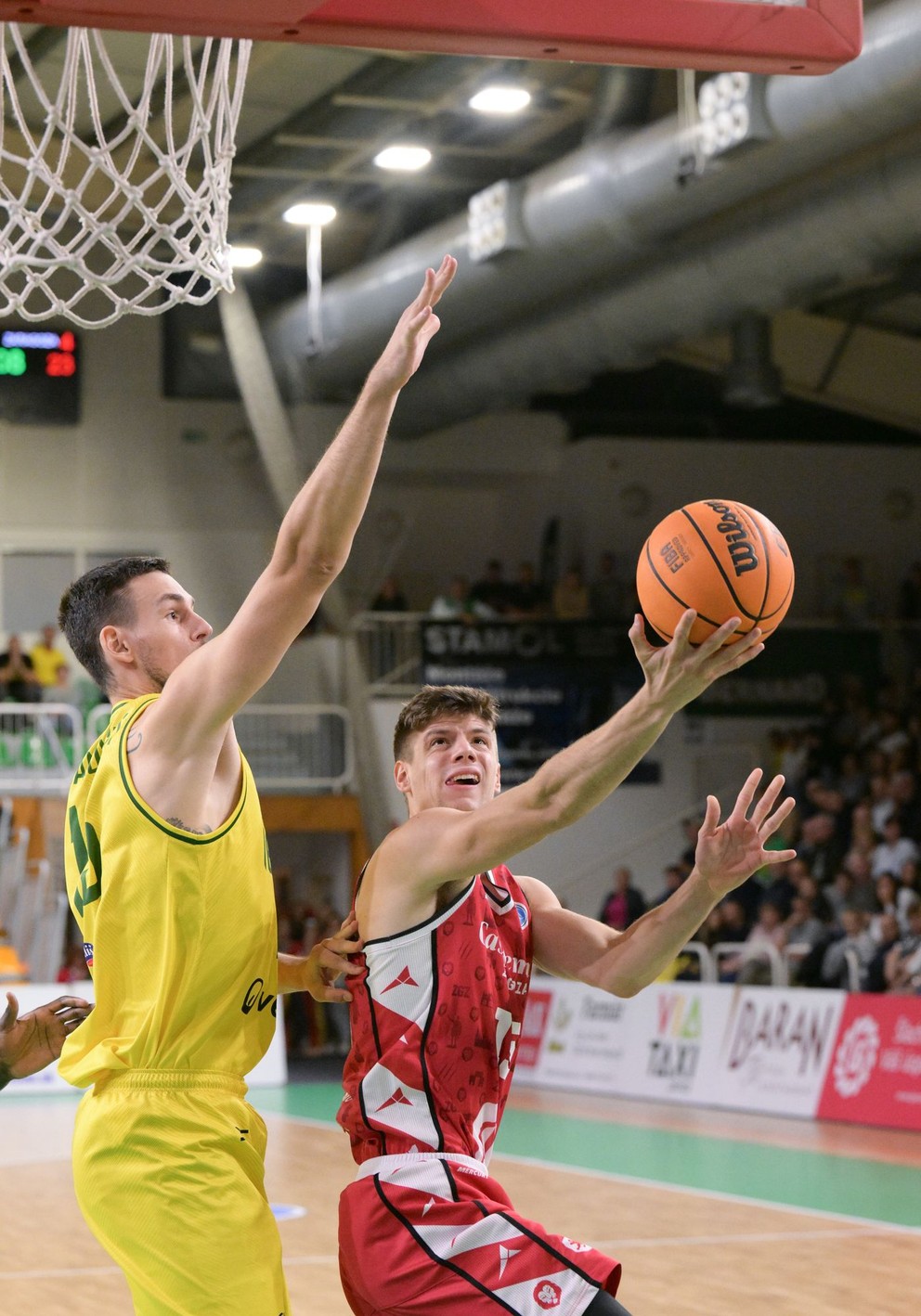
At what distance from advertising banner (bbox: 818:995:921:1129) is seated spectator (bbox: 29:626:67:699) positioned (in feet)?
36.9

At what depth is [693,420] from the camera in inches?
998

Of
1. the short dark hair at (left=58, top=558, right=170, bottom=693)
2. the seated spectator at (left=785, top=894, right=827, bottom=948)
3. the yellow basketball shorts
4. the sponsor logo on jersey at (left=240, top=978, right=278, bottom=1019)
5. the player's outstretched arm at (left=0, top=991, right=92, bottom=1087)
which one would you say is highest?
the short dark hair at (left=58, top=558, right=170, bottom=693)

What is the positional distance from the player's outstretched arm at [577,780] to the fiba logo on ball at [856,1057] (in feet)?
34.1

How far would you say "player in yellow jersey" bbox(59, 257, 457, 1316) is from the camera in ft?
11.4

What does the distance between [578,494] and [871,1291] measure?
18.1 metres

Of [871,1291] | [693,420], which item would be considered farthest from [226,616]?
[871,1291]

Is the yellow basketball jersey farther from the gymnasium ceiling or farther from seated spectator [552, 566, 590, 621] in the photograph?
seated spectator [552, 566, 590, 621]

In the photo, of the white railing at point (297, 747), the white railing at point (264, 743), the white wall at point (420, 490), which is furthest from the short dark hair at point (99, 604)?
the white wall at point (420, 490)

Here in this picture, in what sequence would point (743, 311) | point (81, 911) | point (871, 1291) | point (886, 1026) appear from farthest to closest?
point (743, 311) < point (886, 1026) < point (871, 1291) < point (81, 911)

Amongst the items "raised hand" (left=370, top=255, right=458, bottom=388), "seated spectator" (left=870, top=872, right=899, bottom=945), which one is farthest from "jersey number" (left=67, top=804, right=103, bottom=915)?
"seated spectator" (left=870, top=872, right=899, bottom=945)

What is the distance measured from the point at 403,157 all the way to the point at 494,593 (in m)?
7.42

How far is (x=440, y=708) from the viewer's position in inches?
163

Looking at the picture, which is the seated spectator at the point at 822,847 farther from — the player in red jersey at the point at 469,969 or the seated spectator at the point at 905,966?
the player in red jersey at the point at 469,969

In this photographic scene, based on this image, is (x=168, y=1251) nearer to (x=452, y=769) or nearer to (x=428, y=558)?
(x=452, y=769)
